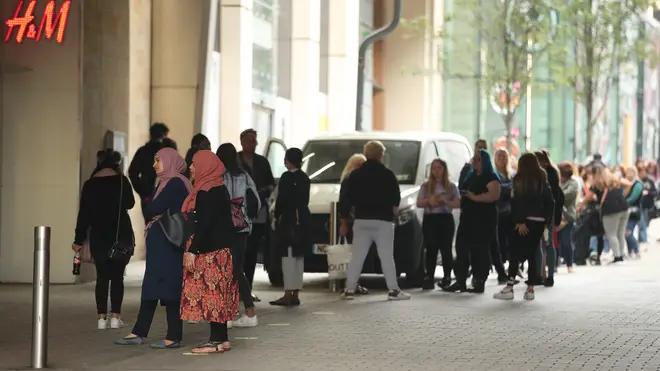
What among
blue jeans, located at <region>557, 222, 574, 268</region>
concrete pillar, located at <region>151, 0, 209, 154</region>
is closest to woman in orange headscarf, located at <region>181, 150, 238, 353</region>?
concrete pillar, located at <region>151, 0, 209, 154</region>

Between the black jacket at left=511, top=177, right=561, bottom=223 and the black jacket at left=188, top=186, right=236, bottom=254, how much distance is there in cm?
645

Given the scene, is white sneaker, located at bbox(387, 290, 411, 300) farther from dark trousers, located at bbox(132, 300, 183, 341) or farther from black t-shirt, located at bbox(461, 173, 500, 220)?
dark trousers, located at bbox(132, 300, 183, 341)

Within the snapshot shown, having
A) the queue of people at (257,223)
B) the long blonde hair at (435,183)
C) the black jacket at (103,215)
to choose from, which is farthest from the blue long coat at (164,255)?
the long blonde hair at (435,183)

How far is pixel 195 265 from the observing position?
38.4ft

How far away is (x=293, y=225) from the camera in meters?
16.2

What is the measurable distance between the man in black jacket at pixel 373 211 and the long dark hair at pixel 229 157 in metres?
3.01

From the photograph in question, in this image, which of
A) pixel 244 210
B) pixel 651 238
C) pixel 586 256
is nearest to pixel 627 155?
pixel 651 238

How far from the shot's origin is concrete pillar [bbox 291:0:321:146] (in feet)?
104

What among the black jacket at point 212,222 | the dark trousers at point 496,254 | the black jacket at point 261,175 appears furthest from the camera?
the dark trousers at point 496,254

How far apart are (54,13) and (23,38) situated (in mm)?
478

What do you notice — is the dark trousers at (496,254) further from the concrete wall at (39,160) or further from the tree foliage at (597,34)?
the tree foliage at (597,34)

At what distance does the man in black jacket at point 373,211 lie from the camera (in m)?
16.9

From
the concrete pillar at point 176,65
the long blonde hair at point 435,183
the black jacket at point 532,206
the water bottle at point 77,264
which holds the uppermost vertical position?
the concrete pillar at point 176,65

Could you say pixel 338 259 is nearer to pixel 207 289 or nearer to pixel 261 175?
pixel 261 175
